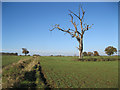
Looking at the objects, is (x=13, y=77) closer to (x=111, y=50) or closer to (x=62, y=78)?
(x=62, y=78)

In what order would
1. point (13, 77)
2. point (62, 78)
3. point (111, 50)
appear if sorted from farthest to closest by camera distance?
point (111, 50) < point (13, 77) < point (62, 78)

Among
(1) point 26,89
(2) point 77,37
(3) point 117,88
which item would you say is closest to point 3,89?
(1) point 26,89

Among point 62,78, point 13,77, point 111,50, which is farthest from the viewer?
point 111,50

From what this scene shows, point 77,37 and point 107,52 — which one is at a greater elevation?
point 77,37

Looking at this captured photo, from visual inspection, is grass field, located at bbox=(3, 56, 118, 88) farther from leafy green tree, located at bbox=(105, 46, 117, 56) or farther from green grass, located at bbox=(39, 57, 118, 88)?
leafy green tree, located at bbox=(105, 46, 117, 56)

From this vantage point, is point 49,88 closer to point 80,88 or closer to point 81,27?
point 80,88

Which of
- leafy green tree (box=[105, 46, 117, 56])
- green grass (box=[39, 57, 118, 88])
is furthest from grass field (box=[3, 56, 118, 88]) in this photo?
leafy green tree (box=[105, 46, 117, 56])

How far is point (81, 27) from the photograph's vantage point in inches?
1302

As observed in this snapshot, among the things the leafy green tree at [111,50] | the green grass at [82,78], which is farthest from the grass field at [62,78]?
the leafy green tree at [111,50]

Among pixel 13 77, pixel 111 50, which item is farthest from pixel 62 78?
pixel 111 50

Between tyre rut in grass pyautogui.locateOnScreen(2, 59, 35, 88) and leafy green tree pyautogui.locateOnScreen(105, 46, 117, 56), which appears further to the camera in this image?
leafy green tree pyautogui.locateOnScreen(105, 46, 117, 56)

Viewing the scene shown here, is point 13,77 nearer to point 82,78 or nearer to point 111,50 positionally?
point 82,78

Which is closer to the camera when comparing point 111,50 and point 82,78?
point 82,78

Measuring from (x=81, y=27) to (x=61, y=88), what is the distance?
1119 inches
